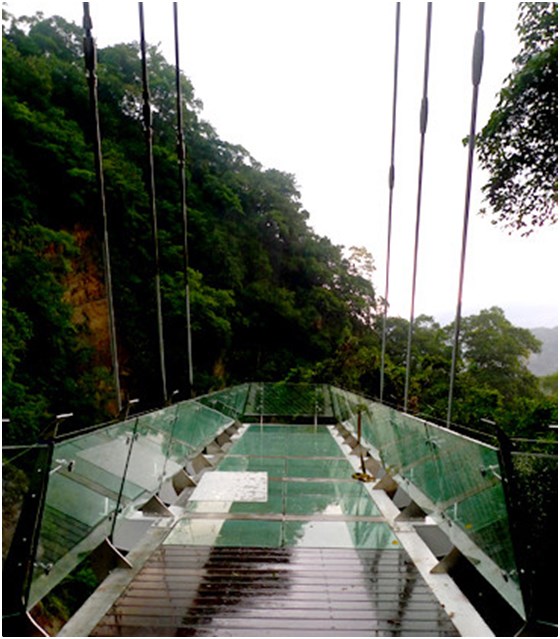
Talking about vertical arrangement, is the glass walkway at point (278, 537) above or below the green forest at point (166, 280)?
below

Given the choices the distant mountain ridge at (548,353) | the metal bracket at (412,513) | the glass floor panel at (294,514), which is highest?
the distant mountain ridge at (548,353)

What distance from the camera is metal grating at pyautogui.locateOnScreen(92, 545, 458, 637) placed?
2.10 m

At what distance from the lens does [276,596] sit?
240 centimetres

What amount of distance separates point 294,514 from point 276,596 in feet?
4.09

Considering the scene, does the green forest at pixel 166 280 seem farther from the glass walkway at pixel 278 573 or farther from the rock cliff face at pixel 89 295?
the glass walkway at pixel 278 573

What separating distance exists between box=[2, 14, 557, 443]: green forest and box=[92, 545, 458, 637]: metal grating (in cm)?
729

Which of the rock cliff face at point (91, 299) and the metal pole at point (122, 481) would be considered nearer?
the metal pole at point (122, 481)

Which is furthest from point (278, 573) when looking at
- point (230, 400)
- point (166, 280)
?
point (166, 280)

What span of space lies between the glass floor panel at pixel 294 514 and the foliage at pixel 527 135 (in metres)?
4.51

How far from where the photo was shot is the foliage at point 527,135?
5.93 metres

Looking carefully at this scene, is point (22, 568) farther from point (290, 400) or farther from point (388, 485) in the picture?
point (290, 400)

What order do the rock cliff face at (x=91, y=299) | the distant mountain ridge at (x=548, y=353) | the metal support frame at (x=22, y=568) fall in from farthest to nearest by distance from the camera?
the distant mountain ridge at (x=548, y=353)
the rock cliff face at (x=91, y=299)
the metal support frame at (x=22, y=568)

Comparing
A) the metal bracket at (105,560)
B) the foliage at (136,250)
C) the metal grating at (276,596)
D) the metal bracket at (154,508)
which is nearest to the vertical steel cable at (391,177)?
the metal bracket at (154,508)

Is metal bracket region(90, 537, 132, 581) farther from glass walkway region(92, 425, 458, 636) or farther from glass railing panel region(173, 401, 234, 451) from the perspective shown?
glass railing panel region(173, 401, 234, 451)
